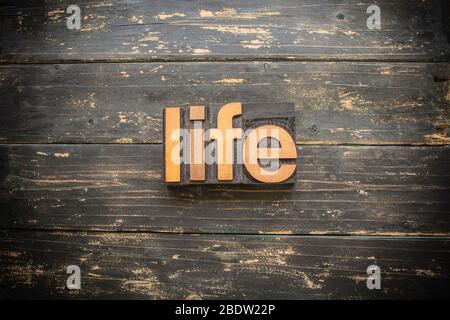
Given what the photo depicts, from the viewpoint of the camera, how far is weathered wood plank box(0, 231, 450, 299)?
1.11m

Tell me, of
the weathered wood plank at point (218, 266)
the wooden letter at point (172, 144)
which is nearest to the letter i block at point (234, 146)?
the wooden letter at point (172, 144)

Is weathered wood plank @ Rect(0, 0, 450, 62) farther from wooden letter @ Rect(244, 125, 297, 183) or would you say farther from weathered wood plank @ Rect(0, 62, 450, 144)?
wooden letter @ Rect(244, 125, 297, 183)

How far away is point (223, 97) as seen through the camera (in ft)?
3.77

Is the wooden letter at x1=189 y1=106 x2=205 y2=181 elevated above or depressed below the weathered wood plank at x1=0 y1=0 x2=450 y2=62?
below

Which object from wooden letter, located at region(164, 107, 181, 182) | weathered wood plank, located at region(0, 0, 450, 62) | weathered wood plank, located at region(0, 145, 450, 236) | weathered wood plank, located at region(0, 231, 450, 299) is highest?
weathered wood plank, located at region(0, 0, 450, 62)

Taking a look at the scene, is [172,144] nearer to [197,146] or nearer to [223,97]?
[197,146]

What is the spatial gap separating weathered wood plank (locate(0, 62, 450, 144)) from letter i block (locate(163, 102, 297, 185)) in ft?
0.24

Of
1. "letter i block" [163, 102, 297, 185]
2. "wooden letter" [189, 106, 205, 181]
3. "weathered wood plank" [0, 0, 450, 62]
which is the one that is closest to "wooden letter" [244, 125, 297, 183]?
"letter i block" [163, 102, 297, 185]

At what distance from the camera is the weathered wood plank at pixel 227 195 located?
1.12 metres

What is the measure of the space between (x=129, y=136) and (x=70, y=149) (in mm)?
210

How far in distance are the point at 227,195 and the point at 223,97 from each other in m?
0.33

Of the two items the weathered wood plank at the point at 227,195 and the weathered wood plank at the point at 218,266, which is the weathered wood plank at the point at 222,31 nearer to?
the weathered wood plank at the point at 227,195
